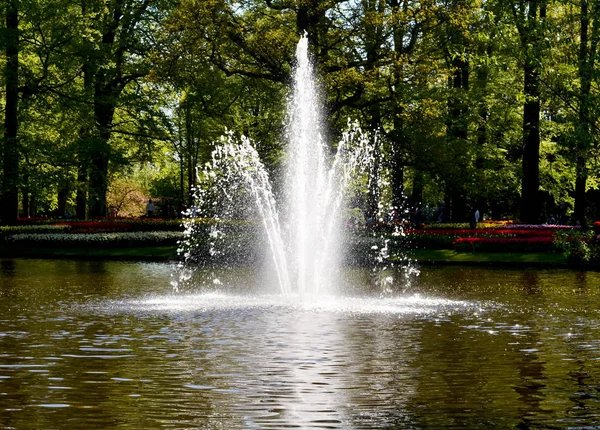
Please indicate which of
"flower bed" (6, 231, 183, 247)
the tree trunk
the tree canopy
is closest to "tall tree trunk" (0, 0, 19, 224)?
the tree canopy

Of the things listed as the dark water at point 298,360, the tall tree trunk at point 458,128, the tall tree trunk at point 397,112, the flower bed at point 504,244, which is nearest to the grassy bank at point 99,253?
the flower bed at point 504,244

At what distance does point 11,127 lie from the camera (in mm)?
39469

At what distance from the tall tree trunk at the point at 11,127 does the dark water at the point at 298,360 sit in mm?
21341

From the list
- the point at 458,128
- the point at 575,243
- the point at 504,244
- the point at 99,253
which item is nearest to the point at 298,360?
the point at 575,243

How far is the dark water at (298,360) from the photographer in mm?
7371

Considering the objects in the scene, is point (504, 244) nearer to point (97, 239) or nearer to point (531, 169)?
point (531, 169)

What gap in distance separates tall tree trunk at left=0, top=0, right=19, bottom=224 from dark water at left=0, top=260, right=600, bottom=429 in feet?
70.0

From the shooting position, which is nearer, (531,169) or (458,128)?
(531,169)

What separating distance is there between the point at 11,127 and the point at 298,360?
32259 millimetres

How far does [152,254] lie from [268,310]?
17.4 m

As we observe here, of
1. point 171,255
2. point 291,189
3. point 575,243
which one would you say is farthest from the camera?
point 291,189

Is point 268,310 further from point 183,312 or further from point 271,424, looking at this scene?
point 271,424

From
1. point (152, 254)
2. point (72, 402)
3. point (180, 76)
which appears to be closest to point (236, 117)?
point (180, 76)

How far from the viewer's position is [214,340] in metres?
11.8
